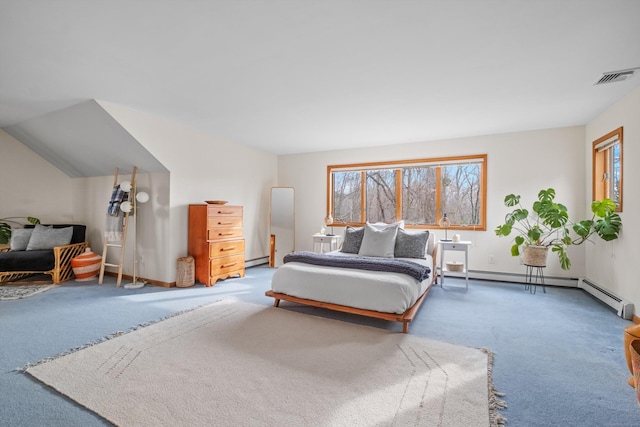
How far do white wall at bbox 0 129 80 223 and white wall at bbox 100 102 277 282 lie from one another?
2229mm

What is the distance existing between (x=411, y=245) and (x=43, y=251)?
5.52 m

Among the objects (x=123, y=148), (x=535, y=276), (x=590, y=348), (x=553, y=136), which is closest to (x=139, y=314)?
(x=123, y=148)

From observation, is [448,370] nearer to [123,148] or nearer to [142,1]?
[142,1]

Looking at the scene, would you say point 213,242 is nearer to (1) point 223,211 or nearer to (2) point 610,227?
(1) point 223,211

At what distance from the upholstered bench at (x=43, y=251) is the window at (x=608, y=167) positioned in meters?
7.67

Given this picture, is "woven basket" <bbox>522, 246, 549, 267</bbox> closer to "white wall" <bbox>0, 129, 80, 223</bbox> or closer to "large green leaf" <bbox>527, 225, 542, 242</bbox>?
"large green leaf" <bbox>527, 225, 542, 242</bbox>

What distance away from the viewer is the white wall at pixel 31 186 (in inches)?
189

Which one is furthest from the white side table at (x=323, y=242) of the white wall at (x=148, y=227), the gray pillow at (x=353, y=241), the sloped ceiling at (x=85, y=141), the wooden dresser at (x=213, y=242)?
the sloped ceiling at (x=85, y=141)

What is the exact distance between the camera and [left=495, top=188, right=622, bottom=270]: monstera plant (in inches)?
135

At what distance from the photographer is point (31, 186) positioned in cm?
504

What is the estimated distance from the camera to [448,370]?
6.68 ft

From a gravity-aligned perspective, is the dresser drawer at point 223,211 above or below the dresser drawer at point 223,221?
above

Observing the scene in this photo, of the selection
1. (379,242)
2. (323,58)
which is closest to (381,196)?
(379,242)

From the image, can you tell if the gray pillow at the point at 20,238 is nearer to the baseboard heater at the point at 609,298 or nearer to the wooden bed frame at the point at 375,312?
the wooden bed frame at the point at 375,312
